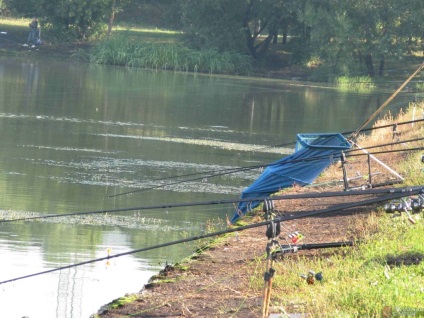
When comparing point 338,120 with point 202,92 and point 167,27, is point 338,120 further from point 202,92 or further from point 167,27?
point 167,27

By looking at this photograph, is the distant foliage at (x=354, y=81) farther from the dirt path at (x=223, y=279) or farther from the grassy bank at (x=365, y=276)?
the grassy bank at (x=365, y=276)

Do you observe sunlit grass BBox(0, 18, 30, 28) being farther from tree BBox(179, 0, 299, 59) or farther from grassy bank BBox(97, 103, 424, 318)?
grassy bank BBox(97, 103, 424, 318)

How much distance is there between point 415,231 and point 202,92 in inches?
1251

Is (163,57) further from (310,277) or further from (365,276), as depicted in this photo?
(365,276)

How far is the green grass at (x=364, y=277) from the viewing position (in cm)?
735

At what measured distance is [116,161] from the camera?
20500 millimetres

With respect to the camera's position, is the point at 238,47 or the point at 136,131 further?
the point at 238,47

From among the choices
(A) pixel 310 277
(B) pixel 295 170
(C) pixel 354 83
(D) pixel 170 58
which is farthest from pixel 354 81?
(A) pixel 310 277

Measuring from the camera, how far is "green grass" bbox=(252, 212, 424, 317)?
→ 289 inches

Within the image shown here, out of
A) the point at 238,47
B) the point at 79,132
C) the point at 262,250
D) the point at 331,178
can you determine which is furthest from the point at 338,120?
the point at 238,47

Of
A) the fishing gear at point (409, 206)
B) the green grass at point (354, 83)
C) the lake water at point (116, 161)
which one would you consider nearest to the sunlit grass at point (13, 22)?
the lake water at point (116, 161)

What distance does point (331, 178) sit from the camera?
18.1 meters

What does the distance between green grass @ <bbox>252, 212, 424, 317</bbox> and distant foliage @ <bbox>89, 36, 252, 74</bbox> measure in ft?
154

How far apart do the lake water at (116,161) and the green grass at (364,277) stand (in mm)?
1844
